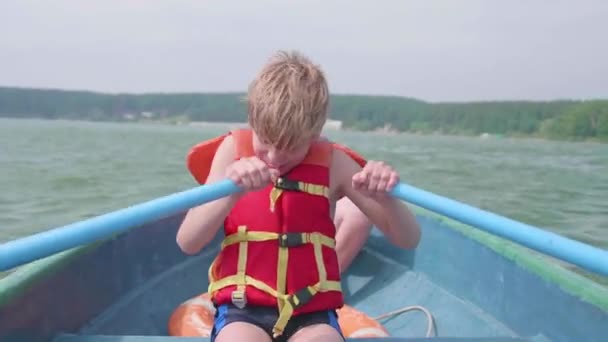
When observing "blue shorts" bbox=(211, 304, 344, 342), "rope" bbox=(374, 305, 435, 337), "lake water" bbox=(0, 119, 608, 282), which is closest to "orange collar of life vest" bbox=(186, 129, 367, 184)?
"blue shorts" bbox=(211, 304, 344, 342)

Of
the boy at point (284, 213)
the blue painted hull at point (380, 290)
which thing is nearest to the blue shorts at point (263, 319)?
the boy at point (284, 213)

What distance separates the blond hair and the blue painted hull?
509mm

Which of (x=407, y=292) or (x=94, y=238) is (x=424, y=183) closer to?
(x=407, y=292)

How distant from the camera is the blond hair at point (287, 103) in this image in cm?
123

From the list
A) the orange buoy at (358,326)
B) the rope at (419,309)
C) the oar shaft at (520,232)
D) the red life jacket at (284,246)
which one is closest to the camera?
the oar shaft at (520,232)

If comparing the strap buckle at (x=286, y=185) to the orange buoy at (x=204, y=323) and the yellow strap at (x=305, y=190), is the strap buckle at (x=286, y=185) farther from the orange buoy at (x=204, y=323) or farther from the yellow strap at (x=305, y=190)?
the orange buoy at (x=204, y=323)

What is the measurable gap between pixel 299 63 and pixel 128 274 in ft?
3.32

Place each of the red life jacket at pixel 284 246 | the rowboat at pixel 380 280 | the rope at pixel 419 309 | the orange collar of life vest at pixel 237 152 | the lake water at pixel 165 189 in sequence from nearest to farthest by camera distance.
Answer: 1. the rowboat at pixel 380 280
2. the red life jacket at pixel 284 246
3. the orange collar of life vest at pixel 237 152
4. the rope at pixel 419 309
5. the lake water at pixel 165 189

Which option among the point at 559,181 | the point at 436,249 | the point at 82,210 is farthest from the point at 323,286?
the point at 559,181

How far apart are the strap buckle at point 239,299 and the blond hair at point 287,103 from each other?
32 centimetres

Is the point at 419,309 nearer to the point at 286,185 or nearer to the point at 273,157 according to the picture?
the point at 286,185

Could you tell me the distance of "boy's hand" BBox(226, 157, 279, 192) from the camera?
1.23 m

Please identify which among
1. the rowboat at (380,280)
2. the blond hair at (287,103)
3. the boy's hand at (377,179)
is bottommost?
the rowboat at (380,280)

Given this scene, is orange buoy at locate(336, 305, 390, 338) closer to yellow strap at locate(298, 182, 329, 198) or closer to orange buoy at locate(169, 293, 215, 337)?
orange buoy at locate(169, 293, 215, 337)
